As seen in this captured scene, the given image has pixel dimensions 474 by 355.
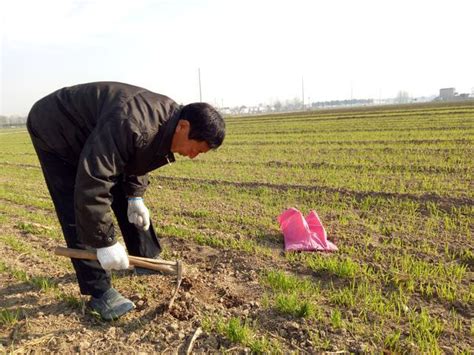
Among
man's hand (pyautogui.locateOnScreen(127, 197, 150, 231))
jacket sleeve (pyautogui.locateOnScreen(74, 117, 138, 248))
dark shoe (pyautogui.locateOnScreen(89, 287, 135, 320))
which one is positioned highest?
jacket sleeve (pyautogui.locateOnScreen(74, 117, 138, 248))

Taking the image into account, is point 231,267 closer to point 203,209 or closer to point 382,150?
point 203,209

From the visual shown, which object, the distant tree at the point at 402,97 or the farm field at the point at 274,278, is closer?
the farm field at the point at 274,278

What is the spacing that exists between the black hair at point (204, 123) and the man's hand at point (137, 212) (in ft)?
3.28

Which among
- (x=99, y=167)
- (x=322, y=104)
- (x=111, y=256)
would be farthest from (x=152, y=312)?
(x=322, y=104)

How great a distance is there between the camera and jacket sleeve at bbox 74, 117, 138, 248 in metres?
2.22

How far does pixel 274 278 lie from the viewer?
3.31 metres

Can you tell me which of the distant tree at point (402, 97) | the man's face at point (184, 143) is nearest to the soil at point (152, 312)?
the man's face at point (184, 143)

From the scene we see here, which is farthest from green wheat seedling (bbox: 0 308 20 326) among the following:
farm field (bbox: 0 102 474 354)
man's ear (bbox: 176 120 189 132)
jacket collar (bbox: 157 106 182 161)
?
man's ear (bbox: 176 120 189 132)

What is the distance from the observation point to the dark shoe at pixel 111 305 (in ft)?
9.31

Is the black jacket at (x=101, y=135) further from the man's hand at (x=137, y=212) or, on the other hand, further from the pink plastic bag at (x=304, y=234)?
the pink plastic bag at (x=304, y=234)

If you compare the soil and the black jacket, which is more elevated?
the black jacket

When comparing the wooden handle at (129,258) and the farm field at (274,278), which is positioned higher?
the wooden handle at (129,258)

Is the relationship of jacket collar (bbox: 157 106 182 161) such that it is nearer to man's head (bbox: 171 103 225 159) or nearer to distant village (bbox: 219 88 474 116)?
man's head (bbox: 171 103 225 159)

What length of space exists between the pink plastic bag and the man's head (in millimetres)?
1884
